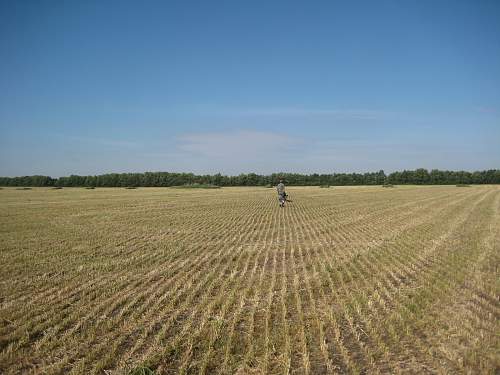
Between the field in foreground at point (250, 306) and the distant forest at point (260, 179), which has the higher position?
the distant forest at point (260, 179)

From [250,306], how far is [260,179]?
354 feet

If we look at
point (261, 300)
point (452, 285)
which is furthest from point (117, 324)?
point (452, 285)

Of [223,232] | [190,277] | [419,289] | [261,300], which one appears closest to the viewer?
[261,300]

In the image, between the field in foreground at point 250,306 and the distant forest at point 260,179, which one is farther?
the distant forest at point 260,179

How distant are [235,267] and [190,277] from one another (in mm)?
1447

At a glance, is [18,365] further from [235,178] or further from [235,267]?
→ [235,178]

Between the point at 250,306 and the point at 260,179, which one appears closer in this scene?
the point at 250,306

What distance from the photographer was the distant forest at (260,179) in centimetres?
10081

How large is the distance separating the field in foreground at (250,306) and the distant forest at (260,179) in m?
94.2

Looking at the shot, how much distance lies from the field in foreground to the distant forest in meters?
94.2

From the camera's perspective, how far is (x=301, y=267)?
9.62 metres

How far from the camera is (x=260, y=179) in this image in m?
114

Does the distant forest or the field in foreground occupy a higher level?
the distant forest

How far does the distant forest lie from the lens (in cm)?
10081
